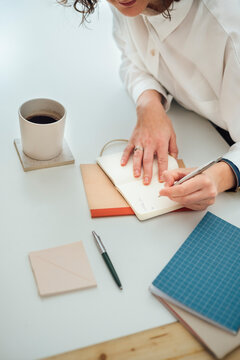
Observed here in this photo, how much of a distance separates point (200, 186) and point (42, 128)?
0.37 metres

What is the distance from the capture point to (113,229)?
846 millimetres

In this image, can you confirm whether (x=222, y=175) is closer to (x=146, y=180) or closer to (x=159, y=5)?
(x=146, y=180)

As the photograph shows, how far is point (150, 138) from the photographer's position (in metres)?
1.05

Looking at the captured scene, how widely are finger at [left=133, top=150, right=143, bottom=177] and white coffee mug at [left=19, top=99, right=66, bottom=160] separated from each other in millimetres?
189

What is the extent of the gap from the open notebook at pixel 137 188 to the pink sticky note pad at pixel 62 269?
0.17 meters

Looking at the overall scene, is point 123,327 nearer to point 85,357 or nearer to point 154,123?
point 85,357

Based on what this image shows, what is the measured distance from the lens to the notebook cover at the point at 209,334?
2.15 ft

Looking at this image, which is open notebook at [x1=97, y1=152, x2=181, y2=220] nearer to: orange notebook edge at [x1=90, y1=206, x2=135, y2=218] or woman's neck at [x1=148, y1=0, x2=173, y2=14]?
orange notebook edge at [x1=90, y1=206, x2=135, y2=218]

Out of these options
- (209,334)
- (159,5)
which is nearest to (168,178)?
(209,334)

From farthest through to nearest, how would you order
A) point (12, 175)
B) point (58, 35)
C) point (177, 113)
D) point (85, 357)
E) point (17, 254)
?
point (58, 35) < point (177, 113) < point (12, 175) < point (17, 254) < point (85, 357)

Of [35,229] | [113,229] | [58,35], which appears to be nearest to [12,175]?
[35,229]

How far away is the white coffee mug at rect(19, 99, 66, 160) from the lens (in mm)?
884

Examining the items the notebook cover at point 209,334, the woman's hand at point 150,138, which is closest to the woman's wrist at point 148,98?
the woman's hand at point 150,138

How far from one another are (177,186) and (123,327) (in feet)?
1.03
